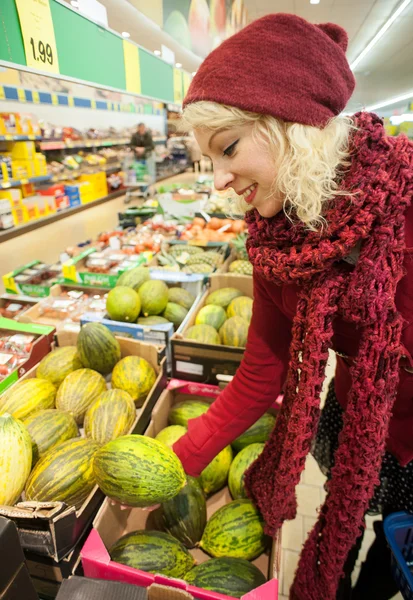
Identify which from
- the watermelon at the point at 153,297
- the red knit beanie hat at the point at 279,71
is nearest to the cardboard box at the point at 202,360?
the watermelon at the point at 153,297

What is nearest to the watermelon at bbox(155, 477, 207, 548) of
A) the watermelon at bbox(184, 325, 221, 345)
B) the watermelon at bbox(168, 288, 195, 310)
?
the watermelon at bbox(184, 325, 221, 345)

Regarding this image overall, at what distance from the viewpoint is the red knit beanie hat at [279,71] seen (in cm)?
70

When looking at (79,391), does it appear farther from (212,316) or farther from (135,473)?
(212,316)

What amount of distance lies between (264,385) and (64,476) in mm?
614

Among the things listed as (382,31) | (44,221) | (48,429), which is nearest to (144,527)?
(48,429)

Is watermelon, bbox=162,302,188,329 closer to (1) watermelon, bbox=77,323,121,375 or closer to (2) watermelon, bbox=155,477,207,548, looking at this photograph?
(1) watermelon, bbox=77,323,121,375

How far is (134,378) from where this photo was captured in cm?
154

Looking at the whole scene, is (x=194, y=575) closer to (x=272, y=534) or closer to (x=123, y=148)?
(x=272, y=534)

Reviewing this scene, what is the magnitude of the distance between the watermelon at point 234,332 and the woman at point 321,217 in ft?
2.83

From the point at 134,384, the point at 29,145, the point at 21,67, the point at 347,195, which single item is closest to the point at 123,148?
the point at 29,145

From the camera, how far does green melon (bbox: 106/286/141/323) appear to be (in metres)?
1.96

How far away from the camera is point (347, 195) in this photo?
2.44 feet

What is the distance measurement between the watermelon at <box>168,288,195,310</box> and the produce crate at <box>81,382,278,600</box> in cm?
65

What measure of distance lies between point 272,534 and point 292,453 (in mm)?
340
